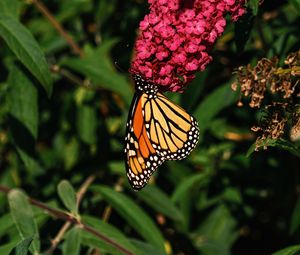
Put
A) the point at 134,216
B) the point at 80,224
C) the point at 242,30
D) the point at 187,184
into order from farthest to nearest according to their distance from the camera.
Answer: the point at 187,184
the point at 134,216
the point at 80,224
the point at 242,30

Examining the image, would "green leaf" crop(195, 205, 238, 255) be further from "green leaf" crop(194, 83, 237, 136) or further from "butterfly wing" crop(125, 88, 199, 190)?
"butterfly wing" crop(125, 88, 199, 190)

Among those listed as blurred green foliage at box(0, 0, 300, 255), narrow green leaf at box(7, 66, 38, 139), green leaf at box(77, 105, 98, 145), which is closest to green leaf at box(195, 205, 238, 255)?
blurred green foliage at box(0, 0, 300, 255)

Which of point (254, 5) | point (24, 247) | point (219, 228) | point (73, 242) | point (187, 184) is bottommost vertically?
point (219, 228)

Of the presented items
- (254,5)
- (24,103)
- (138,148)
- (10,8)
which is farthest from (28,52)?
A: (254,5)

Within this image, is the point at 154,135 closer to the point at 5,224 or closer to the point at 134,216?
the point at 134,216

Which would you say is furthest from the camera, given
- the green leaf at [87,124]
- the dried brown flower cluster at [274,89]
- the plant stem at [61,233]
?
the green leaf at [87,124]

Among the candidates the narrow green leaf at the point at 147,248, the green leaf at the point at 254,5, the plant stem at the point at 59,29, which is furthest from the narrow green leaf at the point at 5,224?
the green leaf at the point at 254,5

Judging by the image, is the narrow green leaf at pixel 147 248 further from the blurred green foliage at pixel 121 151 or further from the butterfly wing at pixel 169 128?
the butterfly wing at pixel 169 128
